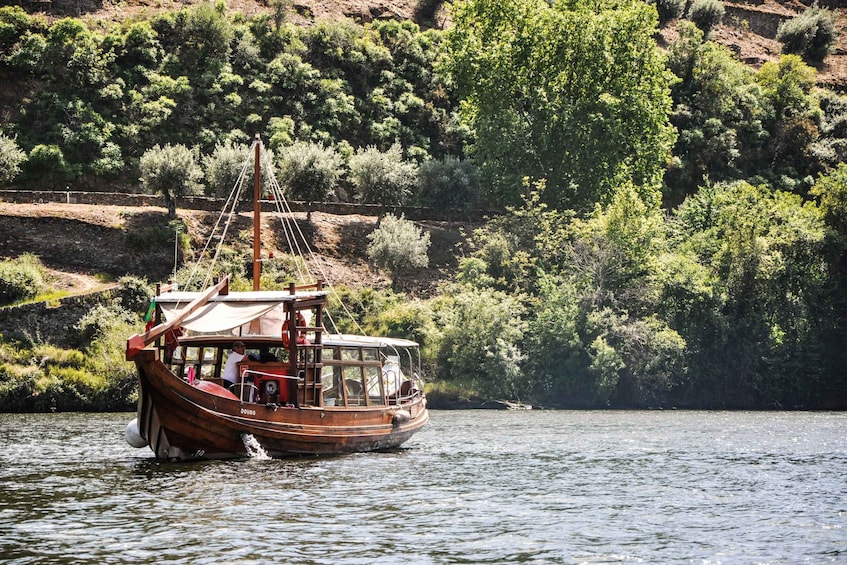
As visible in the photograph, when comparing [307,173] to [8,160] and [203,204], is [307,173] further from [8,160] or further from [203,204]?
[8,160]

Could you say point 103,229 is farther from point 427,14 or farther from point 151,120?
point 427,14

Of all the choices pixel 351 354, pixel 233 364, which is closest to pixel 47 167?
pixel 351 354

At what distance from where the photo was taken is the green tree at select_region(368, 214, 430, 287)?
72.5 m

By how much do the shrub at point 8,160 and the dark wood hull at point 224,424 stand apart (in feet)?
135

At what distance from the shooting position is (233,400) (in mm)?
33875

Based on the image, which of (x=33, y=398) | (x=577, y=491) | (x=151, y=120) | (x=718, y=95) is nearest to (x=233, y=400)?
(x=577, y=491)

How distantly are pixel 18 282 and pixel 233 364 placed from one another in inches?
1154

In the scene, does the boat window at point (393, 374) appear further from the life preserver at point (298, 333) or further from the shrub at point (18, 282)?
the shrub at point (18, 282)

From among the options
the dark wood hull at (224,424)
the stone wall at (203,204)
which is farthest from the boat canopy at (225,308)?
the stone wall at (203,204)

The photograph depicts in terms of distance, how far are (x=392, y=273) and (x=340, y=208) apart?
7.52 metres

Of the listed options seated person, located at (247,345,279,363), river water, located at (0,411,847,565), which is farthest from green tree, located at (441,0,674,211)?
seated person, located at (247,345,279,363)

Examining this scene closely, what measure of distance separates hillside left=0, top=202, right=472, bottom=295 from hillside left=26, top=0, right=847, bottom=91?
25.2 metres

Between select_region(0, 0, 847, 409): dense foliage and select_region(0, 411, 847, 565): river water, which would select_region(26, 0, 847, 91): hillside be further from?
select_region(0, 411, 847, 565): river water

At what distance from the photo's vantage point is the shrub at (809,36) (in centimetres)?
12094
